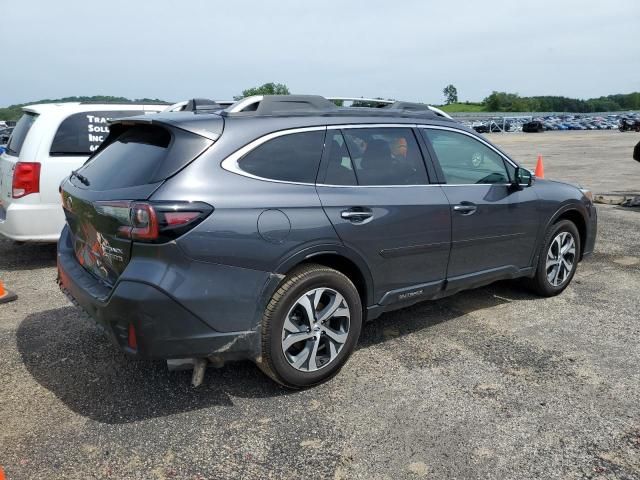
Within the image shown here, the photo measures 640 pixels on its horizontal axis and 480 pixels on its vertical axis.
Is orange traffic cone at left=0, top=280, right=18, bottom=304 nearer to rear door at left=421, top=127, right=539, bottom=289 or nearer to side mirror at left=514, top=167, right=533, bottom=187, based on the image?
rear door at left=421, top=127, right=539, bottom=289

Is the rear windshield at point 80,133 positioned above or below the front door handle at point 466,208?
above

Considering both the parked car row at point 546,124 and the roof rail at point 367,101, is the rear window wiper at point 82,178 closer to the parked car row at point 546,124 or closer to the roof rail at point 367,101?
the roof rail at point 367,101

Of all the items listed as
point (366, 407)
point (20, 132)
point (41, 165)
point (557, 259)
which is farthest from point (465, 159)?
point (20, 132)

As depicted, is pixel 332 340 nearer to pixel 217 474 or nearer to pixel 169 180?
pixel 217 474

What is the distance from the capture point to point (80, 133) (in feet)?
20.6

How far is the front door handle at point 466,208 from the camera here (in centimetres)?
416

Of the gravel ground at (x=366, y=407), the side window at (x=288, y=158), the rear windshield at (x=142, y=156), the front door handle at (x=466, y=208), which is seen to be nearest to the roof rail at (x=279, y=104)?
the side window at (x=288, y=158)

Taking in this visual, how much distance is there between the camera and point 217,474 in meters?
2.70

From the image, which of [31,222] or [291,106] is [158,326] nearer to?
[291,106]

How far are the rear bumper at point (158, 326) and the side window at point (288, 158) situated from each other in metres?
0.79

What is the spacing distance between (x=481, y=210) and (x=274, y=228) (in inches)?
76.3

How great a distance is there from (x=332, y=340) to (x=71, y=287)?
172cm

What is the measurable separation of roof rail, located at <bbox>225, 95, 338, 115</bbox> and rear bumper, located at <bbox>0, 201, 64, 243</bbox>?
3.40 m

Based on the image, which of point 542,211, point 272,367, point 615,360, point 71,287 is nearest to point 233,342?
point 272,367
